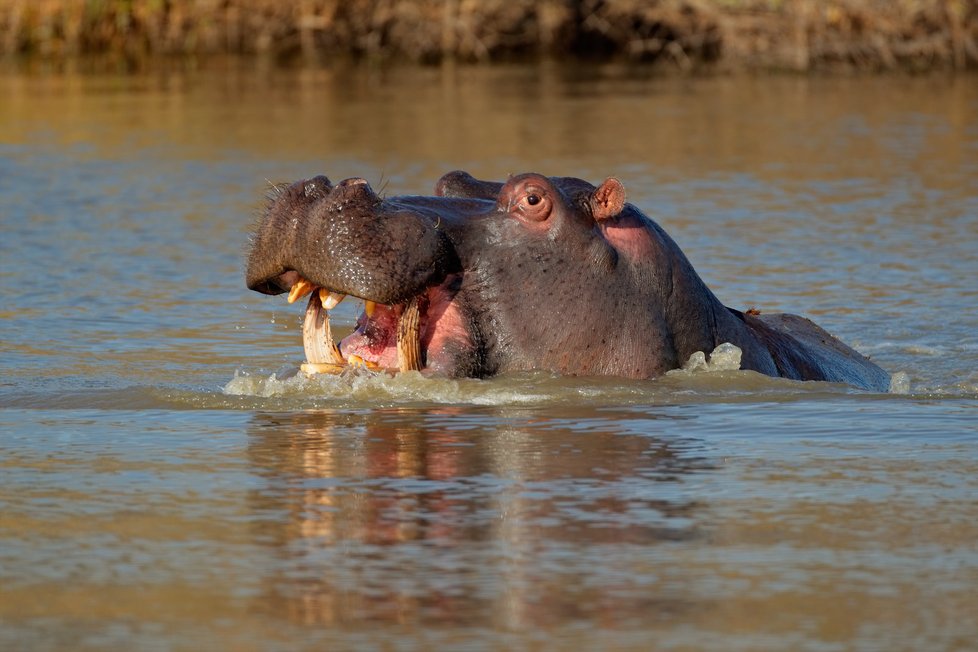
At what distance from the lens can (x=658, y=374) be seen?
20.3 feet

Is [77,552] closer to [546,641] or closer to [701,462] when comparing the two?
[546,641]

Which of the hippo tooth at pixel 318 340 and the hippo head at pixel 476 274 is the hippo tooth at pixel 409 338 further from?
the hippo tooth at pixel 318 340

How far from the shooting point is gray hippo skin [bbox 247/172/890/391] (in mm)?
5645

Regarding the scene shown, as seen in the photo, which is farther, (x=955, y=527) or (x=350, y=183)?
(x=350, y=183)

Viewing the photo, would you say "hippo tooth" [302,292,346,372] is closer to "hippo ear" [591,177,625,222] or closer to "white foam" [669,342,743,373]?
"hippo ear" [591,177,625,222]

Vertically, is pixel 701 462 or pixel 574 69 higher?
pixel 574 69

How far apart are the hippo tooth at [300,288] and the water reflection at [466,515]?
410mm

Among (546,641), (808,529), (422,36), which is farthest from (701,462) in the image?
(422,36)

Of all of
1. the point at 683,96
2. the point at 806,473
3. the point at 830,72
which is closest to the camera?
the point at 806,473

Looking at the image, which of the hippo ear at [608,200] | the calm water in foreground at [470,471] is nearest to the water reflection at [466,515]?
the calm water in foreground at [470,471]

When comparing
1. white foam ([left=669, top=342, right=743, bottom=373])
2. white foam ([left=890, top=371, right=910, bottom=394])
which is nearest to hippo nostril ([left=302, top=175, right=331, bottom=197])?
white foam ([left=669, top=342, right=743, bottom=373])

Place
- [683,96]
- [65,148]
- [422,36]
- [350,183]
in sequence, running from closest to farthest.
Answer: [350,183] < [65,148] < [683,96] < [422,36]

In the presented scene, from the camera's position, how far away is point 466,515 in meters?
4.58

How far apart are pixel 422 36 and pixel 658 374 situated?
18.2 m
